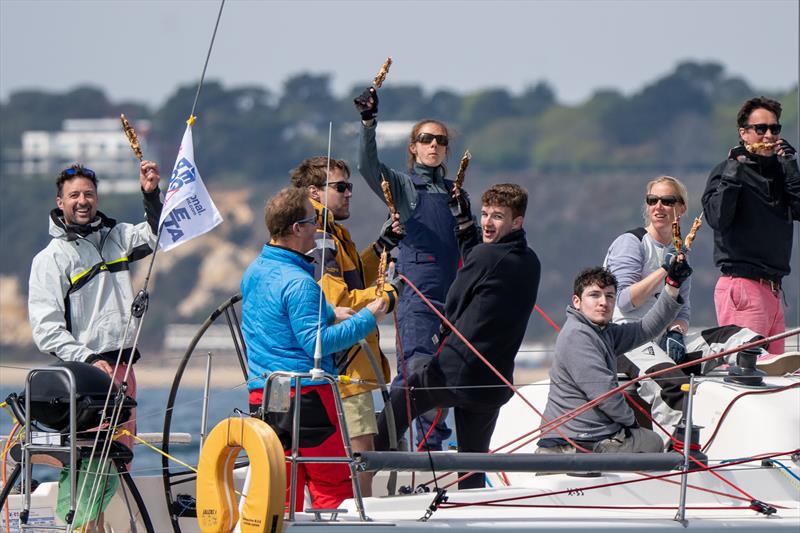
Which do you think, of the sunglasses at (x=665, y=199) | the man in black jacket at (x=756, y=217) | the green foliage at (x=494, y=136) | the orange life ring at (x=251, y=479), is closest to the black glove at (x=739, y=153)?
the man in black jacket at (x=756, y=217)

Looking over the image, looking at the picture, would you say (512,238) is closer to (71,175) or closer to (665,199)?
(665,199)

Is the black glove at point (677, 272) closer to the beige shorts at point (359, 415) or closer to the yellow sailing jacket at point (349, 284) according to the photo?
the yellow sailing jacket at point (349, 284)

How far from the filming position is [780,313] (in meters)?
6.59

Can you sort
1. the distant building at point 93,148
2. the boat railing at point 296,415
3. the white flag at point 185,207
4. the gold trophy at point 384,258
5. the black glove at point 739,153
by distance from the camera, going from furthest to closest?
the distant building at point 93,148, the black glove at point 739,153, the white flag at point 185,207, the gold trophy at point 384,258, the boat railing at point 296,415

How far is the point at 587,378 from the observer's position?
18.2 ft

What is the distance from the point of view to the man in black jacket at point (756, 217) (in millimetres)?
6469

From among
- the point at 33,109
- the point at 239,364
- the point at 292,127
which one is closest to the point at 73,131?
the point at 33,109

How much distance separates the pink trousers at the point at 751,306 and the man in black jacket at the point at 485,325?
122 centimetres

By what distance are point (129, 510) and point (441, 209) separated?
1.80 metres

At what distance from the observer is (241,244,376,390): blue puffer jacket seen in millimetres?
5000

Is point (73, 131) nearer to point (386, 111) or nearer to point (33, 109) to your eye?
point (33, 109)

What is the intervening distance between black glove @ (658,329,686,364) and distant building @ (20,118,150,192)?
81.4 meters

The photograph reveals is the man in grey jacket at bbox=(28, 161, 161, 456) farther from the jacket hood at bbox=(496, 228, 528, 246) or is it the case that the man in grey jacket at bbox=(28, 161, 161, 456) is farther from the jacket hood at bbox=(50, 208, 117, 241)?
the jacket hood at bbox=(496, 228, 528, 246)

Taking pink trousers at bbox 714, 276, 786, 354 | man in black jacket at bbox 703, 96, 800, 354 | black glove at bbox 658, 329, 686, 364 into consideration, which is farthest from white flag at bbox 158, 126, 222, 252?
pink trousers at bbox 714, 276, 786, 354
